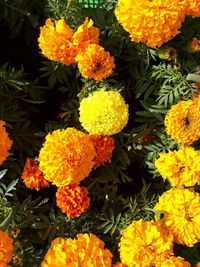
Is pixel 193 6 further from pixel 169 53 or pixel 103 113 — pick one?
pixel 103 113

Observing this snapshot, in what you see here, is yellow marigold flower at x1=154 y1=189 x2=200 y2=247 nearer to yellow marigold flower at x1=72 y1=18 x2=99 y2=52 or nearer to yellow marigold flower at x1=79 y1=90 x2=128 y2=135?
yellow marigold flower at x1=79 y1=90 x2=128 y2=135

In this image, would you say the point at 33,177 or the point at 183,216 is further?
the point at 33,177

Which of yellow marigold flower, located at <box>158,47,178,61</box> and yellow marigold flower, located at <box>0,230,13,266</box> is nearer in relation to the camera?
yellow marigold flower, located at <box>0,230,13,266</box>

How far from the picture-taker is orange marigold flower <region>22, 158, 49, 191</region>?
122 cm

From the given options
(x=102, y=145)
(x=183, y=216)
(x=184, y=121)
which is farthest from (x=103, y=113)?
(x=183, y=216)

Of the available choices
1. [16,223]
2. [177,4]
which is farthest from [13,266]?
[177,4]

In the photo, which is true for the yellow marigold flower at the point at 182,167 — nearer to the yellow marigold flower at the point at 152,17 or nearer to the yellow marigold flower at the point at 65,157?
the yellow marigold flower at the point at 65,157

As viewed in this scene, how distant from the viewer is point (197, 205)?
1.12 m

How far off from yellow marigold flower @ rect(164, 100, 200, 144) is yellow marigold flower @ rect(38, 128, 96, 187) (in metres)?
0.25

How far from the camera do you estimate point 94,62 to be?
1.16m

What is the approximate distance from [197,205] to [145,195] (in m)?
0.21

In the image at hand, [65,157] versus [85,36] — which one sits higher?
[85,36]

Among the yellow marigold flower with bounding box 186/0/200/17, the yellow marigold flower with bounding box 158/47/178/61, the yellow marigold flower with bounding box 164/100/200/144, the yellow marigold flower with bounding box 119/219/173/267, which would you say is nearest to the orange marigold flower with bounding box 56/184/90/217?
the yellow marigold flower with bounding box 119/219/173/267

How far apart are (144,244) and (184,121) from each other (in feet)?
→ 1.18
